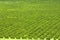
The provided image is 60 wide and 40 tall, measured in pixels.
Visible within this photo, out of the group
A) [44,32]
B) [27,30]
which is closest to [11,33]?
[27,30]

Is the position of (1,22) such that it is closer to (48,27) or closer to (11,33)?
(11,33)

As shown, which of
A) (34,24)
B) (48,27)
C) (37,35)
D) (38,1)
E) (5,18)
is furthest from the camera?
(38,1)

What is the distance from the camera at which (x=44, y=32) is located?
5293 mm

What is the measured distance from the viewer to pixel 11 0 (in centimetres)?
1271

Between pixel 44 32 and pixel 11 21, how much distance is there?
2.09m

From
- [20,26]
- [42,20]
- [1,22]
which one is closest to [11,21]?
[1,22]

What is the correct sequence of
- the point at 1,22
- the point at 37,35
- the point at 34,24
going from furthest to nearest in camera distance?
1. the point at 1,22
2. the point at 34,24
3. the point at 37,35

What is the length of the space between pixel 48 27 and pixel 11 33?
1.48 meters

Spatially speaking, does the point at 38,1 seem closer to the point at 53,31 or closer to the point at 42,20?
the point at 42,20

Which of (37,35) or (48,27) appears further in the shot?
(48,27)

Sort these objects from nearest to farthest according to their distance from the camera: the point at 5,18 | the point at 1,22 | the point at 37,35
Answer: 1. the point at 37,35
2. the point at 1,22
3. the point at 5,18

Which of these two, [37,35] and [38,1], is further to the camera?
[38,1]

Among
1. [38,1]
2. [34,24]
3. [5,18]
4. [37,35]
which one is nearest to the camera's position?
[37,35]

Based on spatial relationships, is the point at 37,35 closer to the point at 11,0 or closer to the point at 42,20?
the point at 42,20
